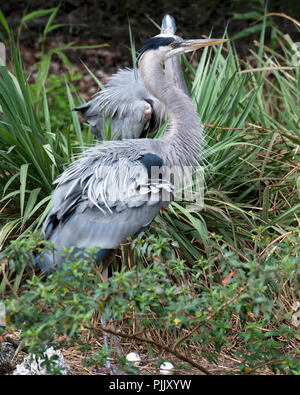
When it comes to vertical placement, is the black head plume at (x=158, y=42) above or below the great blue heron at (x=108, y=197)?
above

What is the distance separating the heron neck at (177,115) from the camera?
3.92 meters

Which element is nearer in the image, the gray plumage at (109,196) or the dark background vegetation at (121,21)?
the gray plumage at (109,196)

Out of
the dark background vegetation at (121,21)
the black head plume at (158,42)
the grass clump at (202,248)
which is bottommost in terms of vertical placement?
the grass clump at (202,248)

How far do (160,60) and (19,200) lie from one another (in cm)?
120

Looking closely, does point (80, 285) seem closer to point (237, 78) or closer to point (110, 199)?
point (110, 199)

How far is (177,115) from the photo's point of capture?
12.9 ft

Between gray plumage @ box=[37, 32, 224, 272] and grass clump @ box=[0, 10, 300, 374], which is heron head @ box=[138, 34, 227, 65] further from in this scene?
gray plumage @ box=[37, 32, 224, 272]

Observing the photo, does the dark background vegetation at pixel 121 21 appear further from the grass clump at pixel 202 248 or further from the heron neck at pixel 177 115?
the heron neck at pixel 177 115

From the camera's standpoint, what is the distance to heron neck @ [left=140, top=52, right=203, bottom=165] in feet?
12.8

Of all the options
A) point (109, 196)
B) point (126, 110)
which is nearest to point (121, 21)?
point (126, 110)

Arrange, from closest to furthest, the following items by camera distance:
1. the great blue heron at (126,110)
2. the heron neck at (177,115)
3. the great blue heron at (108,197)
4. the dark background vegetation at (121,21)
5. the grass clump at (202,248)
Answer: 1. the grass clump at (202,248)
2. the great blue heron at (108,197)
3. the heron neck at (177,115)
4. the great blue heron at (126,110)
5. the dark background vegetation at (121,21)

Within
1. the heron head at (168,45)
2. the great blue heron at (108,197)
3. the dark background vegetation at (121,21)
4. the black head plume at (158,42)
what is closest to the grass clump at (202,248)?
the great blue heron at (108,197)

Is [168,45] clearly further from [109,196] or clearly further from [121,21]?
[121,21]

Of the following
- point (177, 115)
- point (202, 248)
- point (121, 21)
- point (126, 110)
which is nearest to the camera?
point (177, 115)
